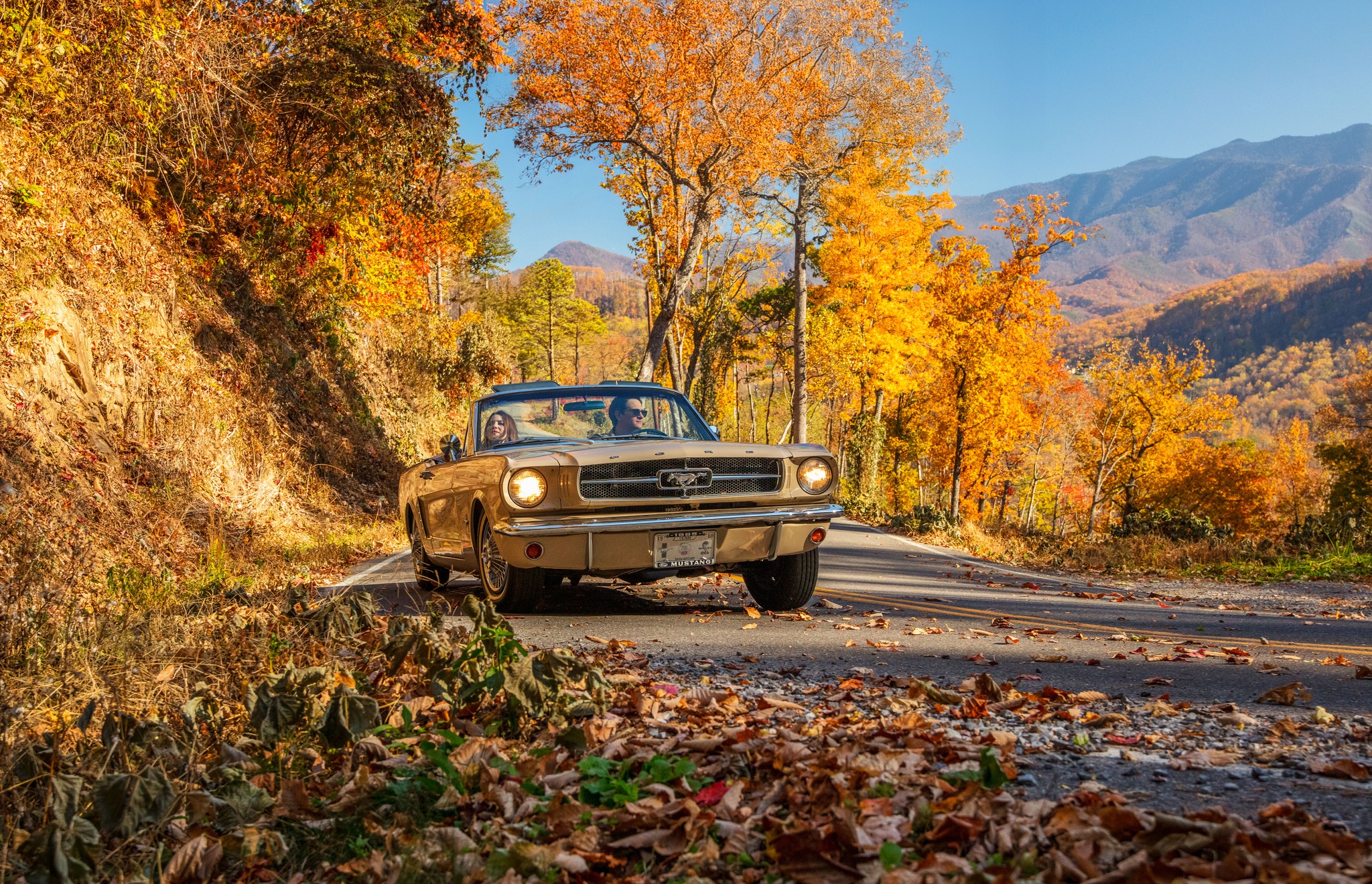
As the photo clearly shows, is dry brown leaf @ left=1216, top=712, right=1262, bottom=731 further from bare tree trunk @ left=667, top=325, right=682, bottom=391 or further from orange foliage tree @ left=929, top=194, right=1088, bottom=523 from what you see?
orange foliage tree @ left=929, top=194, right=1088, bottom=523

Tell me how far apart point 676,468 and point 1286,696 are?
3.72 metres

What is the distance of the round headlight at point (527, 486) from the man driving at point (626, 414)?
1469 millimetres

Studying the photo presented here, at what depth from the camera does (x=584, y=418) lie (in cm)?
782

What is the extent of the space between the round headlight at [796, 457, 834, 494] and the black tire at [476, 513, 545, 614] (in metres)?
1.99

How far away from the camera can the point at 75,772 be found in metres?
3.39

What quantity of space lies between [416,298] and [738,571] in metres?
22.3

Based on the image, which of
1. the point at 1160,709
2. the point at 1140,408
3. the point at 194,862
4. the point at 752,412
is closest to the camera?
the point at 194,862

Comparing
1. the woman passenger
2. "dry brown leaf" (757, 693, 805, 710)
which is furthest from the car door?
"dry brown leaf" (757, 693, 805, 710)

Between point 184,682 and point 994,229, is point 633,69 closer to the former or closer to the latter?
point 994,229

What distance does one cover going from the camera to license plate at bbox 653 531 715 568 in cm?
643

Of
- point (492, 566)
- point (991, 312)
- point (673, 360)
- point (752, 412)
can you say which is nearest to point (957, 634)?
point (492, 566)

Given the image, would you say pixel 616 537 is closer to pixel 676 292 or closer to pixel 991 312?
pixel 676 292

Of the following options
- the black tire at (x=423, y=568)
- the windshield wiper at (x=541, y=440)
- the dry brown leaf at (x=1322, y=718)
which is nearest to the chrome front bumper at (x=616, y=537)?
the windshield wiper at (x=541, y=440)

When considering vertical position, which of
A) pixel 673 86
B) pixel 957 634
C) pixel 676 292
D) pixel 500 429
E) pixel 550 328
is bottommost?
pixel 957 634
